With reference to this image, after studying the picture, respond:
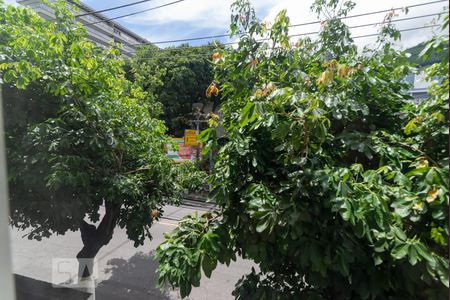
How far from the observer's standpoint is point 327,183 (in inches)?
50.1

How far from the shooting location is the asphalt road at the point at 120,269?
14.3 feet

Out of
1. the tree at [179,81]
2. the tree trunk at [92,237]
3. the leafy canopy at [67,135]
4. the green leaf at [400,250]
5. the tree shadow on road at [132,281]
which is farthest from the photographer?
the tree at [179,81]

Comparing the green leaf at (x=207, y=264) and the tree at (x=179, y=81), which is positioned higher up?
the tree at (x=179, y=81)

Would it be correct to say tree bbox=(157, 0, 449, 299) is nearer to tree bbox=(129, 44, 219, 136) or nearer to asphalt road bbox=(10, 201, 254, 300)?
asphalt road bbox=(10, 201, 254, 300)

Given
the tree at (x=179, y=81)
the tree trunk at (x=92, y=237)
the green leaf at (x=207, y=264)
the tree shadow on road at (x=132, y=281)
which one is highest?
the tree at (x=179, y=81)

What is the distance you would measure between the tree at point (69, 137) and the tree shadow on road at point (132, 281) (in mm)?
1287

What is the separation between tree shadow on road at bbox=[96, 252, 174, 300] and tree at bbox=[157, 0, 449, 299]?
281 centimetres

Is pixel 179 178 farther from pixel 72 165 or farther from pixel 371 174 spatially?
pixel 371 174

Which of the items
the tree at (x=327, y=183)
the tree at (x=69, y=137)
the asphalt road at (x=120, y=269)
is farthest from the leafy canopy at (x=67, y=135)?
the asphalt road at (x=120, y=269)

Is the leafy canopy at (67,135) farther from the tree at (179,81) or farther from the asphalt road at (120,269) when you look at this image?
the tree at (179,81)

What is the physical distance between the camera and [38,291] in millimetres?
3584

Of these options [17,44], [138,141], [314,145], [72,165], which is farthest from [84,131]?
[314,145]

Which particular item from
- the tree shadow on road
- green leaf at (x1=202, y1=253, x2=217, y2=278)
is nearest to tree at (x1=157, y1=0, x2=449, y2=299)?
green leaf at (x1=202, y1=253, x2=217, y2=278)

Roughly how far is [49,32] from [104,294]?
11.9 feet
